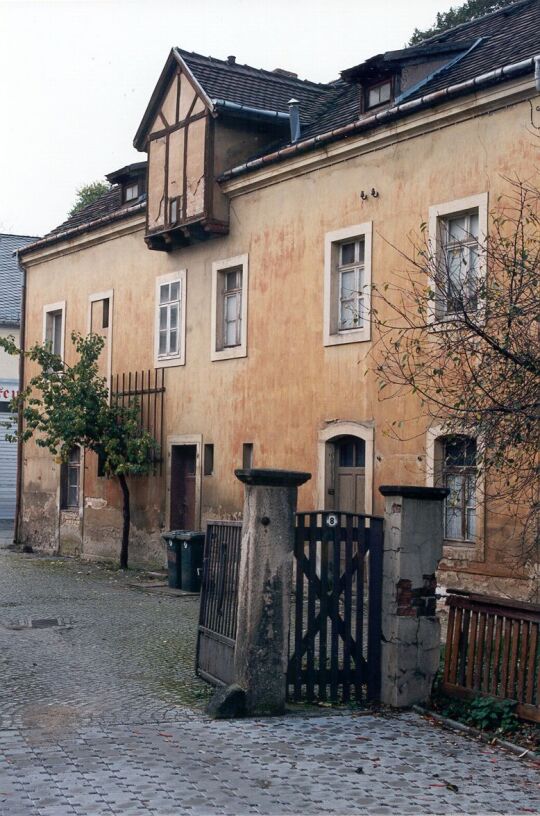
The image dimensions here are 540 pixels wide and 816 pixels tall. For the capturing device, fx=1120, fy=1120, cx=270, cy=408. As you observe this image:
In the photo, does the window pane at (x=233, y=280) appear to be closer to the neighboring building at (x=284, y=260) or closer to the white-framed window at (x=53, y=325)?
the neighboring building at (x=284, y=260)

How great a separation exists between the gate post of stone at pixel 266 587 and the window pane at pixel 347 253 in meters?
8.86

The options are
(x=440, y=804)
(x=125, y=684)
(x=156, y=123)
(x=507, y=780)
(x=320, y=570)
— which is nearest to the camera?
(x=440, y=804)

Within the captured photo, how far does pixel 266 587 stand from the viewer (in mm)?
9133

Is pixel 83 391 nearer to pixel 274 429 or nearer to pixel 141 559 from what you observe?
pixel 141 559

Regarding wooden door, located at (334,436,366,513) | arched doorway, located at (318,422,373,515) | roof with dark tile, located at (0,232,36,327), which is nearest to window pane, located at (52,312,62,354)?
roof with dark tile, located at (0,232,36,327)

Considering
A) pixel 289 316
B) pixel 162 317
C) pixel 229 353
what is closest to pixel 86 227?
pixel 162 317

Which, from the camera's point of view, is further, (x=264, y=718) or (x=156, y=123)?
(x=156, y=123)

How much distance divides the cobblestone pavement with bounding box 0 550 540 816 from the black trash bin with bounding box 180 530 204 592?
6617 mm

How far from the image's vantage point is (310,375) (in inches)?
709

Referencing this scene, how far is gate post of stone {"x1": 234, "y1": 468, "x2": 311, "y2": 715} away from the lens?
902cm

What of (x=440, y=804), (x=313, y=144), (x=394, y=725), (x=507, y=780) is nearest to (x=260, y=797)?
(x=440, y=804)

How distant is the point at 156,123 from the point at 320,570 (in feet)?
46.8

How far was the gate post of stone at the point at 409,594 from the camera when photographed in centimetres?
945

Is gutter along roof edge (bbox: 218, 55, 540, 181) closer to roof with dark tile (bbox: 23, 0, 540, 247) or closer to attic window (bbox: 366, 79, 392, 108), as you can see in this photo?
roof with dark tile (bbox: 23, 0, 540, 247)
